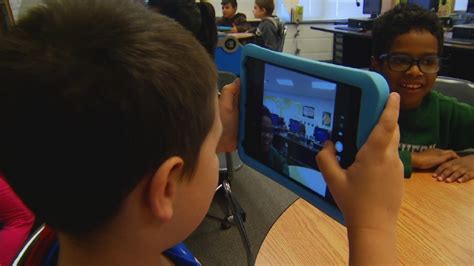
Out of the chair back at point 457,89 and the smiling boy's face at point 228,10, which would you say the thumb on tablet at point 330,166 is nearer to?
the chair back at point 457,89

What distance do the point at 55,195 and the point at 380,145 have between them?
35 cm

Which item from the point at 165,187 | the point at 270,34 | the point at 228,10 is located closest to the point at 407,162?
the point at 165,187

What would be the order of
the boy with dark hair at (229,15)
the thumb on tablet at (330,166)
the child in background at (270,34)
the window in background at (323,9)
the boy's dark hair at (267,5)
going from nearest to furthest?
the thumb on tablet at (330,166) → the child in background at (270,34) → the boy's dark hair at (267,5) → the boy with dark hair at (229,15) → the window in background at (323,9)

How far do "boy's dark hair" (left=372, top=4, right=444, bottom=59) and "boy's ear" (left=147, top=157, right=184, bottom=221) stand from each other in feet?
3.34

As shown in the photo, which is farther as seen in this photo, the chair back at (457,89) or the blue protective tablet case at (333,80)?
the chair back at (457,89)

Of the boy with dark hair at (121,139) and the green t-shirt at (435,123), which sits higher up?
the boy with dark hair at (121,139)

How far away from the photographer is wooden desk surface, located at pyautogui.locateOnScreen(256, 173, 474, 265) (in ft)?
2.33

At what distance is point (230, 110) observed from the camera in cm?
73

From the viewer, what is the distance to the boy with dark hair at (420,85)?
121cm

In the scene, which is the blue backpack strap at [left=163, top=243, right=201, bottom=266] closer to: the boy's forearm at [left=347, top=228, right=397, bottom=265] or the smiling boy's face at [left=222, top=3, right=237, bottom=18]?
the boy's forearm at [left=347, top=228, right=397, bottom=265]

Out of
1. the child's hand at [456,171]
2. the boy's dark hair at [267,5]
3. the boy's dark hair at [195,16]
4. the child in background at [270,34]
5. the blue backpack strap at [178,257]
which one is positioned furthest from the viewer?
the boy's dark hair at [267,5]

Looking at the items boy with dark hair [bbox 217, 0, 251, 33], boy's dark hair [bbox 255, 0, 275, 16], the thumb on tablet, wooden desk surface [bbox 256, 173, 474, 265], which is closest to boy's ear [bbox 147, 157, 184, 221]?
the thumb on tablet

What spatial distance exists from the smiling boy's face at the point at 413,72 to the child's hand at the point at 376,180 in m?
0.81

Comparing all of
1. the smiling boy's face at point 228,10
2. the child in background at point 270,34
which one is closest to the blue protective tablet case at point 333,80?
the child in background at point 270,34
